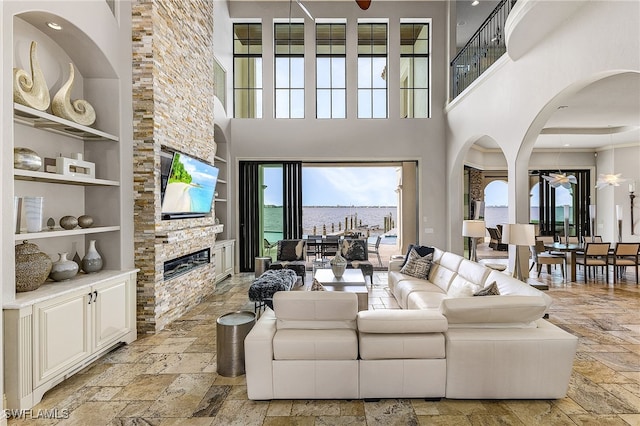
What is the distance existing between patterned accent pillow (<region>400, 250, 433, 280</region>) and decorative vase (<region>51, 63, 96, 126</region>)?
486 cm

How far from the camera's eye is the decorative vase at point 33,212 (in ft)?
10.00

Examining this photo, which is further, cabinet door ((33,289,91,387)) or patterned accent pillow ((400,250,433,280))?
patterned accent pillow ((400,250,433,280))

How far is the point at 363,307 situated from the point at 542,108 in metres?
3.43

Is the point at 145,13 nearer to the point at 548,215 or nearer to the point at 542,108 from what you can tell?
the point at 542,108

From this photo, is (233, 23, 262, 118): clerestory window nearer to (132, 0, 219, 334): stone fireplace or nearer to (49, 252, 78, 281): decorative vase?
(132, 0, 219, 334): stone fireplace

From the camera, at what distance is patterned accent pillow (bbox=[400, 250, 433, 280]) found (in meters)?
5.74

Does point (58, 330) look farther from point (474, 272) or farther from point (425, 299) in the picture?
point (474, 272)

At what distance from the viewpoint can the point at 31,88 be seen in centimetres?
309

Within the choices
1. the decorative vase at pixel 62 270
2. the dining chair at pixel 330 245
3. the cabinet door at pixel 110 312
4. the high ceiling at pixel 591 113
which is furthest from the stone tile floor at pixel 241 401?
the dining chair at pixel 330 245

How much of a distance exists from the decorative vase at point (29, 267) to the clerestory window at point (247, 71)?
20.7 feet

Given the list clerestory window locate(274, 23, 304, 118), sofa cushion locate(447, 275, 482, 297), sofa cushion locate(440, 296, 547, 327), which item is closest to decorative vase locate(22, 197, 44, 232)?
sofa cushion locate(440, 296, 547, 327)

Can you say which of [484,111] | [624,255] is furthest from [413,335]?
[624,255]

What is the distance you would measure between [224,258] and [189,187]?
2641 millimetres

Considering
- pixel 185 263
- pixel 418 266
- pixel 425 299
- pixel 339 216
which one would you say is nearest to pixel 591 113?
pixel 418 266
